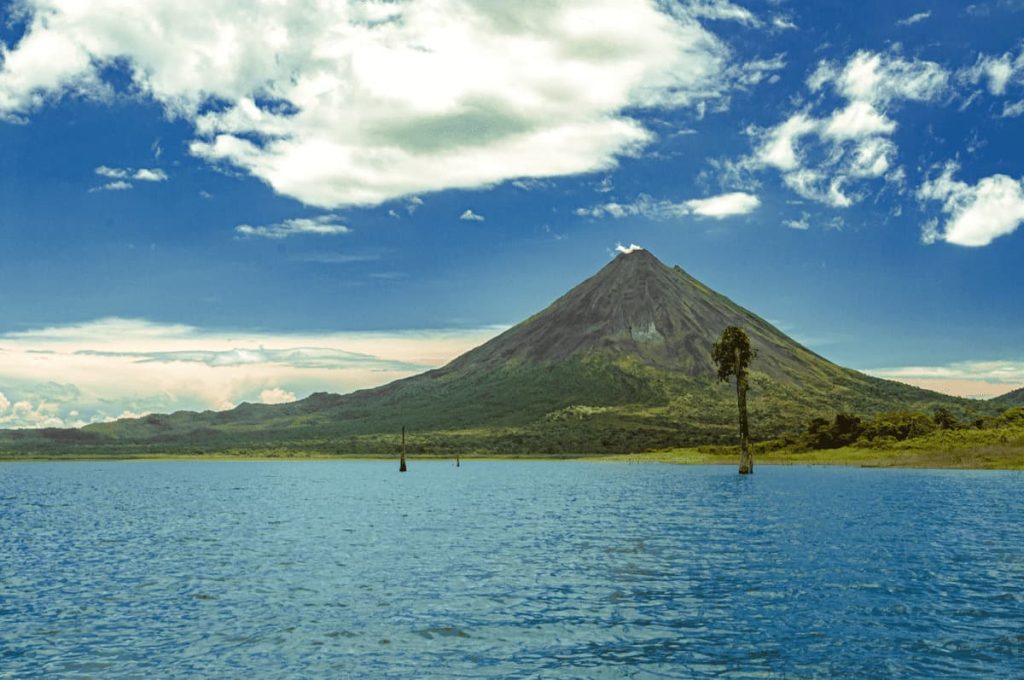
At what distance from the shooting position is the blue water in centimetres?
2772

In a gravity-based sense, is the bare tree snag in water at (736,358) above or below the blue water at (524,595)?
above

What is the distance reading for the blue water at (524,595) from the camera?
27.7 metres

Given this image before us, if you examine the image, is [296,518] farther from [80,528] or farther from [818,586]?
[818,586]

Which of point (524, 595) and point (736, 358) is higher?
point (736, 358)

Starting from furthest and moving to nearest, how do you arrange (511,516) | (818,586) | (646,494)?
1. (646,494)
2. (511,516)
3. (818,586)

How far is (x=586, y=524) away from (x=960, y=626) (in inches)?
1743

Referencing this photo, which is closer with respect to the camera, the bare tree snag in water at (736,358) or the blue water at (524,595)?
the blue water at (524,595)

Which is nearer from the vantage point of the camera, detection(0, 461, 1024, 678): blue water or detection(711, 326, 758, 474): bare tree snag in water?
detection(0, 461, 1024, 678): blue water

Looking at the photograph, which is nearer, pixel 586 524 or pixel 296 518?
pixel 586 524

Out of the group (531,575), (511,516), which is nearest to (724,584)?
(531,575)

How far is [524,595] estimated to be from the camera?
39.4m

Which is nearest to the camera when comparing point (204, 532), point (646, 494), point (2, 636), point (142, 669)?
point (142, 669)

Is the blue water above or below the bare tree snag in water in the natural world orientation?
below

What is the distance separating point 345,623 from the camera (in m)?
33.7
